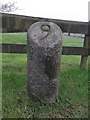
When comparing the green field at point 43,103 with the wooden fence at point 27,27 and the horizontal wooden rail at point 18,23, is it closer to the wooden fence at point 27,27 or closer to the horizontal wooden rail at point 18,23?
the wooden fence at point 27,27

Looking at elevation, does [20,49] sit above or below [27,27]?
below

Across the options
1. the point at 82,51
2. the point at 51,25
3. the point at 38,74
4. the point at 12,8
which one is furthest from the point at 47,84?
the point at 12,8

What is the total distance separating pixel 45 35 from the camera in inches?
157

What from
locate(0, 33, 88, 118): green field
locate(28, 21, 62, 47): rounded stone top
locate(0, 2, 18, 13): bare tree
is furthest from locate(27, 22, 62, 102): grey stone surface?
locate(0, 2, 18, 13): bare tree

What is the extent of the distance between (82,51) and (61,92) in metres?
1.86

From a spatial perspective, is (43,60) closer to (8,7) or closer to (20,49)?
(20,49)

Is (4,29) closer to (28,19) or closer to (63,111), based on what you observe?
(28,19)

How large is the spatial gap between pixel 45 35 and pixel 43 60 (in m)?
0.36

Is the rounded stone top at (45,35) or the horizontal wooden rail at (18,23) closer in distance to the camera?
the rounded stone top at (45,35)

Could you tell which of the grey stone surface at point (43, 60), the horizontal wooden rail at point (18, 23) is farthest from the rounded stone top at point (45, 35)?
the horizontal wooden rail at point (18, 23)

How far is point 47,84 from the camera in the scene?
4.05m

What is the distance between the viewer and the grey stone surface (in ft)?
12.8

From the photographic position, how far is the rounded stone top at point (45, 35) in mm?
3914

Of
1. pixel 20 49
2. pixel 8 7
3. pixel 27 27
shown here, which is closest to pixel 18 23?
pixel 27 27
